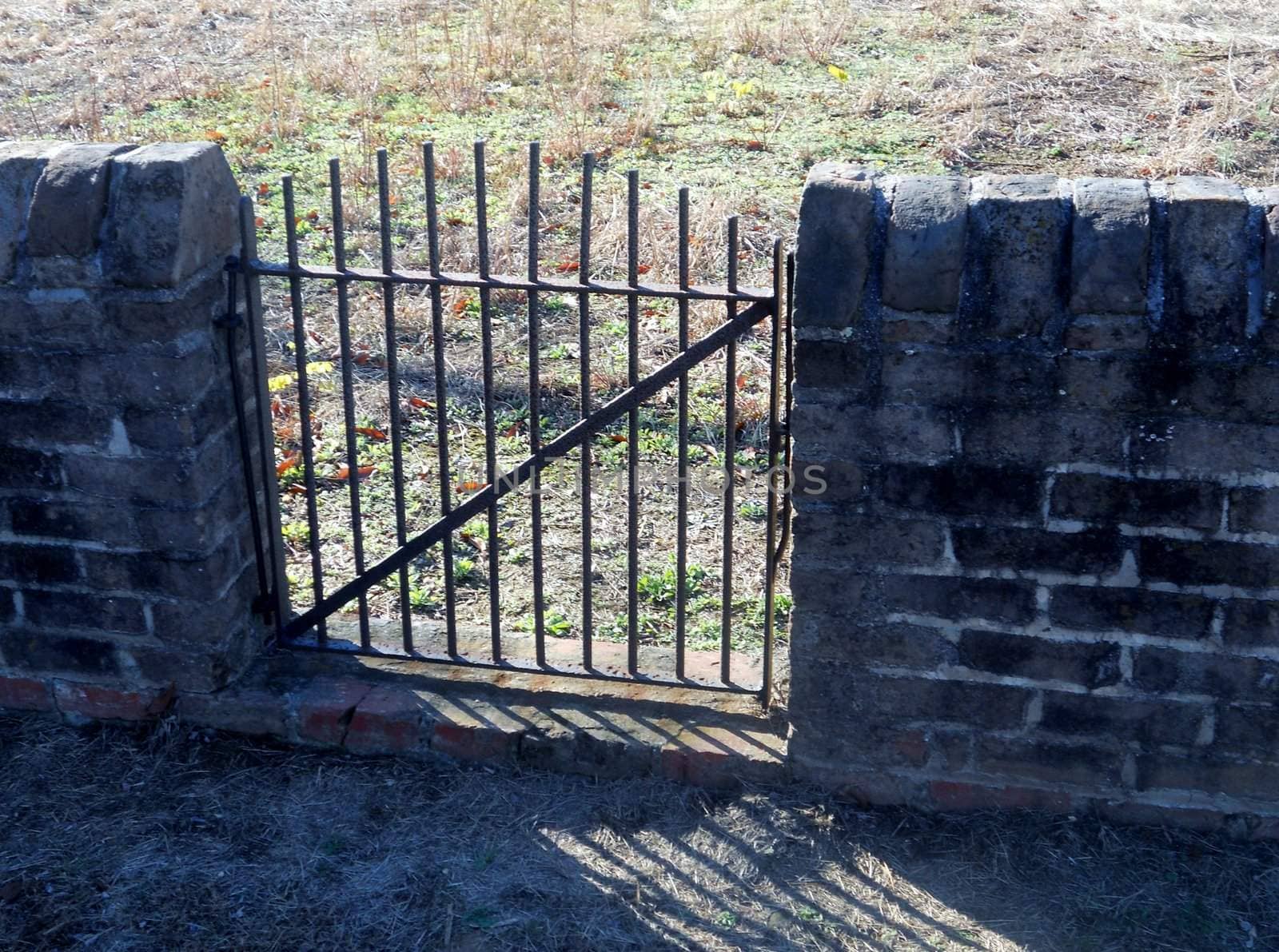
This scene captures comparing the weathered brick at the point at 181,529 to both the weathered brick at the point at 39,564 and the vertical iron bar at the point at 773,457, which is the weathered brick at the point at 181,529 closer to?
the weathered brick at the point at 39,564

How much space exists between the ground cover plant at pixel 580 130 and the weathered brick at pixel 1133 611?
128cm

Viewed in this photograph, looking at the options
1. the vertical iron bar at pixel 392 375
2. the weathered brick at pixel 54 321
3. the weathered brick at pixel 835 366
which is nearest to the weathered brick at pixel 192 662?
the vertical iron bar at pixel 392 375

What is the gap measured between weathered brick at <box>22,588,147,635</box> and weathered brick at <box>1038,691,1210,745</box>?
248 cm

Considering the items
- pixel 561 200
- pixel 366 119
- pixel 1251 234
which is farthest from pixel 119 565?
pixel 366 119

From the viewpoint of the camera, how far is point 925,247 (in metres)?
2.84

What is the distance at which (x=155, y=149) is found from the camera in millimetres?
3281

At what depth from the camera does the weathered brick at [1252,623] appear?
9.89ft

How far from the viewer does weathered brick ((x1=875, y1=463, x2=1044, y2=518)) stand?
301 cm

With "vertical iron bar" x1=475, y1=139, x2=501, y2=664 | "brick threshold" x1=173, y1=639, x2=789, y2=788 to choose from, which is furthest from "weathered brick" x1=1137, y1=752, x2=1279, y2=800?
"vertical iron bar" x1=475, y1=139, x2=501, y2=664

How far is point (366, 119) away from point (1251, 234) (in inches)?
301

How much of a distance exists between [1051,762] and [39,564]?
9.13 ft

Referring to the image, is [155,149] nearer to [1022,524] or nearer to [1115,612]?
[1022,524]

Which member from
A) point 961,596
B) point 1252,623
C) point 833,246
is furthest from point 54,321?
point 1252,623

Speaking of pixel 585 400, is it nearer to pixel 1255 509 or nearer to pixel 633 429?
pixel 633 429
